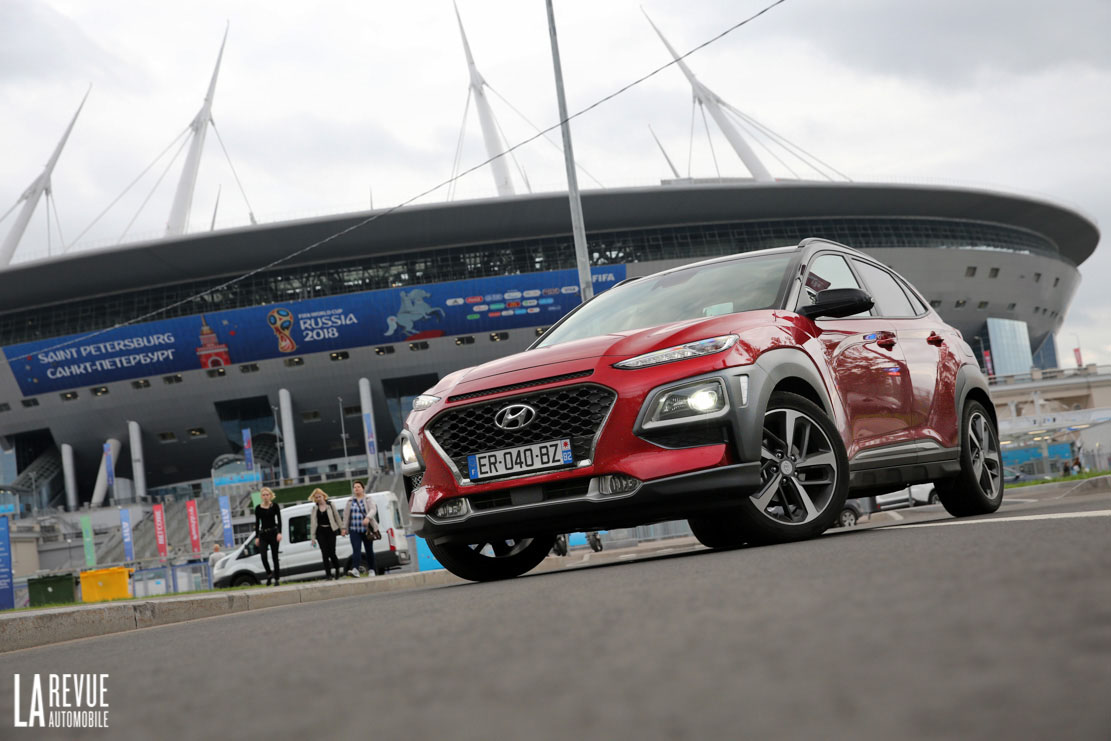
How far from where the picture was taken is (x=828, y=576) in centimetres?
261

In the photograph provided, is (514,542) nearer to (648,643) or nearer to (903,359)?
(903,359)

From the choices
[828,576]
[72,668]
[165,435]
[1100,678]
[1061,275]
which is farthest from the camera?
[1061,275]

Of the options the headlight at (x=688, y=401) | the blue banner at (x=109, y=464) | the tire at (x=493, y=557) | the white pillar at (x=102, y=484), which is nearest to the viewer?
the headlight at (x=688, y=401)

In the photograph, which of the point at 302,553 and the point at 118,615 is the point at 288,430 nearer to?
the point at 302,553

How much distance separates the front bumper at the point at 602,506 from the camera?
4688mm

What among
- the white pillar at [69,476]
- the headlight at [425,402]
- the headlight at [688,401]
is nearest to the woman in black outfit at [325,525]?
the headlight at [425,402]

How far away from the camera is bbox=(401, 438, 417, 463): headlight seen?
5531mm

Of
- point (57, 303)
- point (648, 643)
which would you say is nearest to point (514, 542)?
point (648, 643)

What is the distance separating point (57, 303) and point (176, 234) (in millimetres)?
8464

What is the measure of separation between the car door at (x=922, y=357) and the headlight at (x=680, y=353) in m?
1.72

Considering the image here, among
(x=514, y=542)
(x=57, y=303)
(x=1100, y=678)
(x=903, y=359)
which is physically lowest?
(x=514, y=542)

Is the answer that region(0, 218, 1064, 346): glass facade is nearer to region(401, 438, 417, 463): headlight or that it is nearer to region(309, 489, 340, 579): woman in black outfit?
region(309, 489, 340, 579): woman in black outfit

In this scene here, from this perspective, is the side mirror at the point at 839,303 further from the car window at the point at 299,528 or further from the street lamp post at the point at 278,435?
the street lamp post at the point at 278,435

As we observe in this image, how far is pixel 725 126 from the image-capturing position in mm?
67625
